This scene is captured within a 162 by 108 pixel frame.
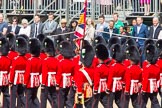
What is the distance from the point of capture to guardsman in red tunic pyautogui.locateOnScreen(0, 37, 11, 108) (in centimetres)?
1211

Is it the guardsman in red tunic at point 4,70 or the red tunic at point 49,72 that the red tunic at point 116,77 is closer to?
the red tunic at point 49,72

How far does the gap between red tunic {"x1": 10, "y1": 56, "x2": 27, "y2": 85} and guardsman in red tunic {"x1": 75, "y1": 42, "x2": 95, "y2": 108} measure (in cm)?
122

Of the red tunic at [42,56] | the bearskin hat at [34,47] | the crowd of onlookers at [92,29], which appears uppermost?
the crowd of onlookers at [92,29]

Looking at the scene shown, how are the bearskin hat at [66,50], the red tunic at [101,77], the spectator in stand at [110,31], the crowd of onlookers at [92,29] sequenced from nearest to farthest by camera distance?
the red tunic at [101,77] < the bearskin hat at [66,50] < the crowd of onlookers at [92,29] < the spectator in stand at [110,31]

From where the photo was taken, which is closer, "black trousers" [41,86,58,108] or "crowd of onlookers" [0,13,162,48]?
"black trousers" [41,86,58,108]

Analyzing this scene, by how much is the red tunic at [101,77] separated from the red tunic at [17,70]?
1585mm

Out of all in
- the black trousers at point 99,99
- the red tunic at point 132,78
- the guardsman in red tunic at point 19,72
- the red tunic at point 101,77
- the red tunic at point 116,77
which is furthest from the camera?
the guardsman in red tunic at point 19,72

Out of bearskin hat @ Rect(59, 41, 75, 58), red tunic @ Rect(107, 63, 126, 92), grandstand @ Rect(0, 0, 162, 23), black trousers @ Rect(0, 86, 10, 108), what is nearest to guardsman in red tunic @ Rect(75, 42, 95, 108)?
red tunic @ Rect(107, 63, 126, 92)

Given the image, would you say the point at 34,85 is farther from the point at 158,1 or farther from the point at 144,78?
the point at 158,1

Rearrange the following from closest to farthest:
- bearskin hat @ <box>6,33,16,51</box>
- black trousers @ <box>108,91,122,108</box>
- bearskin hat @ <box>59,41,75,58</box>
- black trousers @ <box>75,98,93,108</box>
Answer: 1. black trousers @ <box>75,98,93,108</box>
2. black trousers @ <box>108,91,122,108</box>
3. bearskin hat @ <box>59,41,75,58</box>
4. bearskin hat @ <box>6,33,16,51</box>

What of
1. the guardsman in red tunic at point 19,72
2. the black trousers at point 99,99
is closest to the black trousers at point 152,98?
the black trousers at point 99,99

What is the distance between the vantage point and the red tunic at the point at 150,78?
1159cm

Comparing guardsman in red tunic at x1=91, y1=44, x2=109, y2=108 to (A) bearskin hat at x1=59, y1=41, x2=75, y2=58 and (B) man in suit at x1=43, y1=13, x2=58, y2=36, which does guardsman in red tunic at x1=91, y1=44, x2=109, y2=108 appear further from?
(B) man in suit at x1=43, y1=13, x2=58, y2=36

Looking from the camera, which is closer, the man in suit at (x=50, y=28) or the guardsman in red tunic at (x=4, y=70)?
the guardsman in red tunic at (x=4, y=70)
